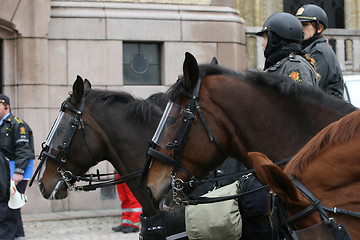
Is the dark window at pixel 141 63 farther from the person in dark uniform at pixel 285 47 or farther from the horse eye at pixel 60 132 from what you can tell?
the person in dark uniform at pixel 285 47

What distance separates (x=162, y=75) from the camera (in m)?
11.7

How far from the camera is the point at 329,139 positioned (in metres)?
2.41

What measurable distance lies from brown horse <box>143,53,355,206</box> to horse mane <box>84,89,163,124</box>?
1.58 meters

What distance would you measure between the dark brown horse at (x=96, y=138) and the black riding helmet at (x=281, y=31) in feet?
4.40

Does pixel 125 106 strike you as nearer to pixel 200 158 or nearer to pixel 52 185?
pixel 52 185

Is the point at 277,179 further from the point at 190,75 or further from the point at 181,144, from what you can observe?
the point at 190,75

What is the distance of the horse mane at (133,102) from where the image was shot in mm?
5169

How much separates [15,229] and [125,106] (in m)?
3.38

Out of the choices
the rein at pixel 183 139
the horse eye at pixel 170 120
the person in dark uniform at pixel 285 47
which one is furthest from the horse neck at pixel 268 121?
the person in dark uniform at pixel 285 47

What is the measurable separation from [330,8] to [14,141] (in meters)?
10.2

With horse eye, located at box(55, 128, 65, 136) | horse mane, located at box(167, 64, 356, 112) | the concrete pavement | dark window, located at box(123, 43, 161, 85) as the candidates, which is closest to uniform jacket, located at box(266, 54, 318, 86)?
horse mane, located at box(167, 64, 356, 112)

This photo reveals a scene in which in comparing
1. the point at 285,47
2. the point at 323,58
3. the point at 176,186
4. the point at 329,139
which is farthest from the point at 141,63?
the point at 329,139

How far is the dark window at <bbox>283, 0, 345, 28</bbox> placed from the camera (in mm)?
15250

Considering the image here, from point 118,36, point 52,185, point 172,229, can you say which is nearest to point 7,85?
point 118,36
